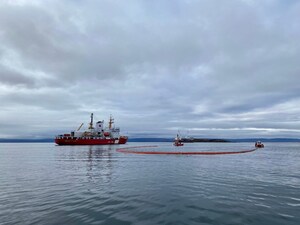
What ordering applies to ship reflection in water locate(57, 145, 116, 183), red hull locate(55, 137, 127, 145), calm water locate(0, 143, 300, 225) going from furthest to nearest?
red hull locate(55, 137, 127, 145) → ship reflection in water locate(57, 145, 116, 183) → calm water locate(0, 143, 300, 225)

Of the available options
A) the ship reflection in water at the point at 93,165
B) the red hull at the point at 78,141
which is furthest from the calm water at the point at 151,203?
the red hull at the point at 78,141

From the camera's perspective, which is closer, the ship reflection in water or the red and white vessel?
the ship reflection in water

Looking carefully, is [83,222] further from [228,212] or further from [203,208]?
[228,212]

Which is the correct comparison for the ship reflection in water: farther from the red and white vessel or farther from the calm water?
the red and white vessel

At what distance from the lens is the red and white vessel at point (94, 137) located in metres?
159

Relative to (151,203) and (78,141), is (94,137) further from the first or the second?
(151,203)

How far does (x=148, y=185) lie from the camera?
23141mm

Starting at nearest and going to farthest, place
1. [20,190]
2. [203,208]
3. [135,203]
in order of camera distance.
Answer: [203,208]
[135,203]
[20,190]

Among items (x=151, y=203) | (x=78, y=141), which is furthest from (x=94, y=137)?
(x=151, y=203)

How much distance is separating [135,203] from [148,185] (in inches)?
269

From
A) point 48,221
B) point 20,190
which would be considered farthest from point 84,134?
point 48,221

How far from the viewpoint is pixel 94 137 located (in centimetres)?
16762

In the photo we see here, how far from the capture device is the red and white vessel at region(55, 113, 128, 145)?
521 ft

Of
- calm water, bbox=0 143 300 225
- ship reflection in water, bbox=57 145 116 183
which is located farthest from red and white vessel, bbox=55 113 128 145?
calm water, bbox=0 143 300 225
